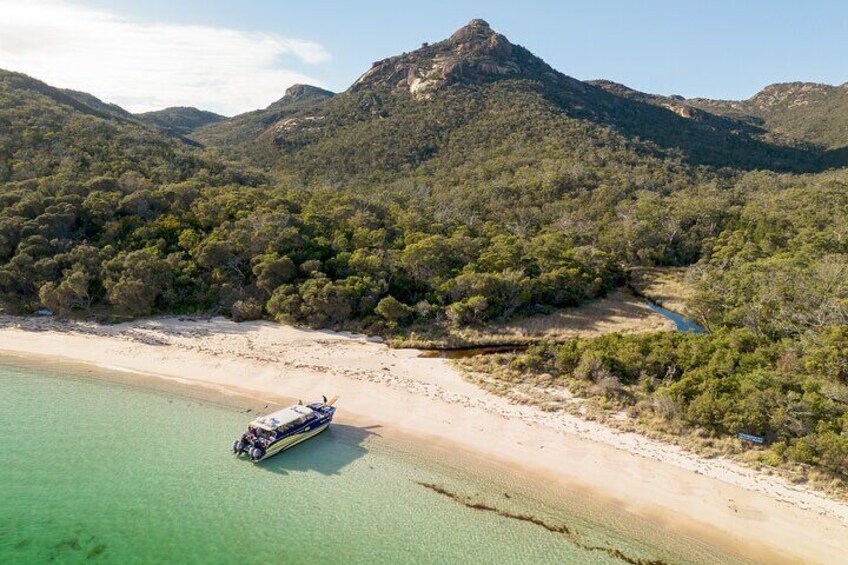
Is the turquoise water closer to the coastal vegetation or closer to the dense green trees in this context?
the coastal vegetation

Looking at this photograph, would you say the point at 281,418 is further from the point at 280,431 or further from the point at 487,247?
the point at 487,247

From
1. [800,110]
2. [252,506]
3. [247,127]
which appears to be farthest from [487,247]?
[800,110]

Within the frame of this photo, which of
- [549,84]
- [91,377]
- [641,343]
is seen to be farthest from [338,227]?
[549,84]

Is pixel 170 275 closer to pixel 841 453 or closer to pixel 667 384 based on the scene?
pixel 667 384

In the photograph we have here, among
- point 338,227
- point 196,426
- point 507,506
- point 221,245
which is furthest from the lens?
point 338,227

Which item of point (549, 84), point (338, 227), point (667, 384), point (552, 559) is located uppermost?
point (549, 84)

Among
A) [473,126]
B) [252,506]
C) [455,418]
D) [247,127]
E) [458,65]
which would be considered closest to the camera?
[252,506]

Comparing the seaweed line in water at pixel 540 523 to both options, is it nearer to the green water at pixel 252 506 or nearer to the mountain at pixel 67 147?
the green water at pixel 252 506
